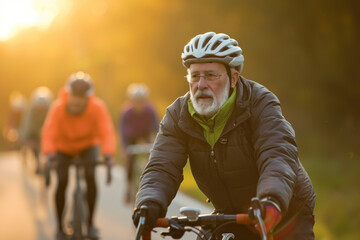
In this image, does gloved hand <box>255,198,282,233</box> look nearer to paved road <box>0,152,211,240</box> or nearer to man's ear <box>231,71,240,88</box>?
man's ear <box>231,71,240,88</box>

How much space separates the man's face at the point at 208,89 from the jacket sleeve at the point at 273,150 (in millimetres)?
194

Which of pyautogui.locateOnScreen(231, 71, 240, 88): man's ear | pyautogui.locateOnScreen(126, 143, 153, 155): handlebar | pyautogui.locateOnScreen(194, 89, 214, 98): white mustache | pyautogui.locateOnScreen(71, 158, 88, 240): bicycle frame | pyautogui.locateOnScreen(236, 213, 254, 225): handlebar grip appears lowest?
pyautogui.locateOnScreen(71, 158, 88, 240): bicycle frame

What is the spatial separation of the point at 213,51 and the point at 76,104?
193 inches

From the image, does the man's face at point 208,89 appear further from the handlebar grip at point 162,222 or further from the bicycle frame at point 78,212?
the bicycle frame at point 78,212

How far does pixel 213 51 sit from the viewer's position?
3836 mm

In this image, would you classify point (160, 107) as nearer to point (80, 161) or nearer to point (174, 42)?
point (174, 42)

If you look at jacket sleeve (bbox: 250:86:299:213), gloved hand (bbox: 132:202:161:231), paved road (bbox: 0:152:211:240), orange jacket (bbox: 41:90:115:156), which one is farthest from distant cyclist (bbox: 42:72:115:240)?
gloved hand (bbox: 132:202:161:231)

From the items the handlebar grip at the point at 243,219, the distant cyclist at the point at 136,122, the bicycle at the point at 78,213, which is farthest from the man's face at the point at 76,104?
the handlebar grip at the point at 243,219

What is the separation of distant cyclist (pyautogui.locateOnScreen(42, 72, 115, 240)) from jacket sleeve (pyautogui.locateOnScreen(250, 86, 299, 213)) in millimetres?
4681

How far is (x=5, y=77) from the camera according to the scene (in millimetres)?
75312

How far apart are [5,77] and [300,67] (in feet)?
211

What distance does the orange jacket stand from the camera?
8609 millimetres

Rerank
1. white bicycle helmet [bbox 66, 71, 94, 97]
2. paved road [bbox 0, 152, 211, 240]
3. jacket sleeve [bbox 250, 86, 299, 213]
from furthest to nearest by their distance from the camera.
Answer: paved road [bbox 0, 152, 211, 240], white bicycle helmet [bbox 66, 71, 94, 97], jacket sleeve [bbox 250, 86, 299, 213]

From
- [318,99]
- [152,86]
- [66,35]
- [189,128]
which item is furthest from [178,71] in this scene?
[66,35]
